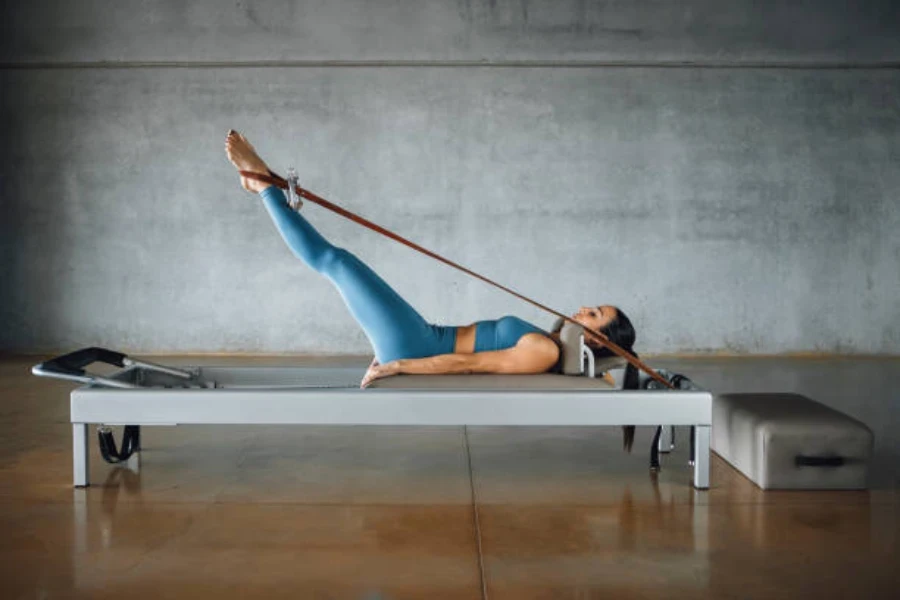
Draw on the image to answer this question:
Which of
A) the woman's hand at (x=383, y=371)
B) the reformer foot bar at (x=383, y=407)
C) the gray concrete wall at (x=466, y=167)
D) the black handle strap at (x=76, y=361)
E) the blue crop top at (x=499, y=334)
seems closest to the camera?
the reformer foot bar at (x=383, y=407)

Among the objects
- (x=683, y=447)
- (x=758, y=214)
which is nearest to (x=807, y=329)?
(x=758, y=214)

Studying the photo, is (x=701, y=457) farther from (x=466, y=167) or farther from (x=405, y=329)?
(x=466, y=167)

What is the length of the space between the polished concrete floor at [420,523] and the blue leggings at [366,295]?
52 cm

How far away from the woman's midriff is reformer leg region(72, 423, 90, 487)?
150cm

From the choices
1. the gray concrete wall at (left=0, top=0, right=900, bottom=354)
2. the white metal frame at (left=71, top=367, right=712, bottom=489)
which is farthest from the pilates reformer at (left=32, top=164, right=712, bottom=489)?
the gray concrete wall at (left=0, top=0, right=900, bottom=354)

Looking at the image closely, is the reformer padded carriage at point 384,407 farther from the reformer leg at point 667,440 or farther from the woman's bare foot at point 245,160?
the woman's bare foot at point 245,160

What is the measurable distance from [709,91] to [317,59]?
3.29 metres

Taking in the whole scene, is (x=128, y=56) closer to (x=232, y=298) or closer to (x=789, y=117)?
(x=232, y=298)

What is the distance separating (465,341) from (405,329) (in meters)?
0.26

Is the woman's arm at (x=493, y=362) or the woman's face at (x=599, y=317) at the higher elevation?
the woman's face at (x=599, y=317)

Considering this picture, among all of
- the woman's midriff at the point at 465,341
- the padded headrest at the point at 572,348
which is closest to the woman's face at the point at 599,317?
the padded headrest at the point at 572,348

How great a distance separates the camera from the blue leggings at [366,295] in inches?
158

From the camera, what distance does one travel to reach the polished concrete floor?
8.93 ft

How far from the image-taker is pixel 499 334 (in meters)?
4.13
